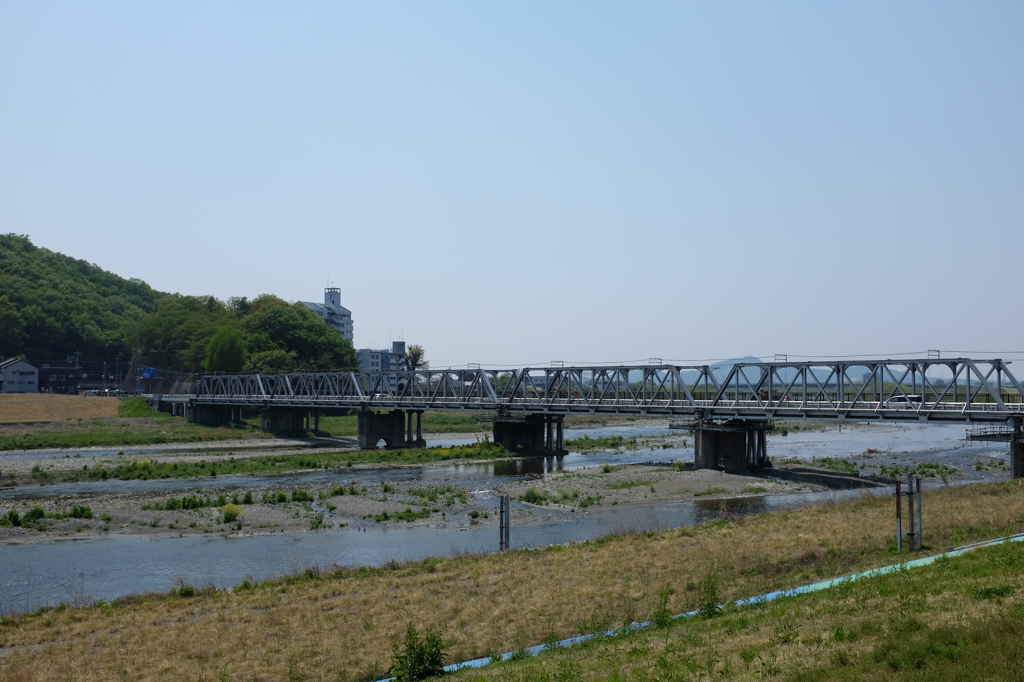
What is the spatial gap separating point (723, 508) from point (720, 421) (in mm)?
19830

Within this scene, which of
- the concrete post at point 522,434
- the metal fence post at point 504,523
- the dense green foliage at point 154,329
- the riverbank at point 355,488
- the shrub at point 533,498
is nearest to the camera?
the metal fence post at point 504,523

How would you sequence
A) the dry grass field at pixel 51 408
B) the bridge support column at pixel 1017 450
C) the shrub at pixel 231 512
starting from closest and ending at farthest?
the shrub at pixel 231 512 → the bridge support column at pixel 1017 450 → the dry grass field at pixel 51 408

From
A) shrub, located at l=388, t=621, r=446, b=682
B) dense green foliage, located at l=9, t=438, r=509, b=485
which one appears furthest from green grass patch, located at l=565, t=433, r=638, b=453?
shrub, located at l=388, t=621, r=446, b=682

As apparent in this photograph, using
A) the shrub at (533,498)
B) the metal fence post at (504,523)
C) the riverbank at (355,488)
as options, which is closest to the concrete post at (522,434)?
the riverbank at (355,488)

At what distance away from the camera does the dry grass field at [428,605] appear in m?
16.5

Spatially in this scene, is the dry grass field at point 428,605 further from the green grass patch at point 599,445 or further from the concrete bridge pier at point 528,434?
the green grass patch at point 599,445

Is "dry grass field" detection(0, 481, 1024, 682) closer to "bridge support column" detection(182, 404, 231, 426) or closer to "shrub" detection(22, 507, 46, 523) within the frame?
"shrub" detection(22, 507, 46, 523)

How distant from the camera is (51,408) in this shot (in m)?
106

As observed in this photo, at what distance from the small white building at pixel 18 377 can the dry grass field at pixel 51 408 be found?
21560 mm

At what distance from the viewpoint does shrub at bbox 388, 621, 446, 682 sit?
14.3m

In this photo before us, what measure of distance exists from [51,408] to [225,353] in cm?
2670

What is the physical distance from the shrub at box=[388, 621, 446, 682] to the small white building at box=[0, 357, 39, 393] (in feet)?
467

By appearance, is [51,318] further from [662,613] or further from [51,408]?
[662,613]

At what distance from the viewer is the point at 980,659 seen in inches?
405
